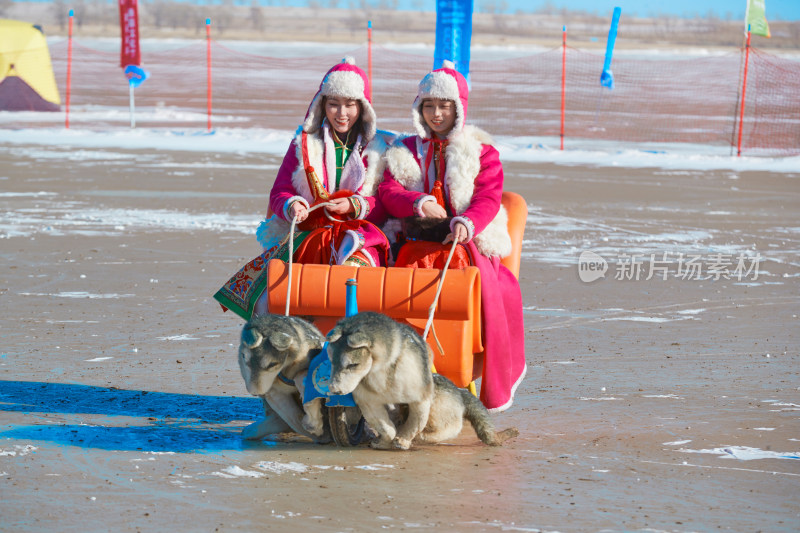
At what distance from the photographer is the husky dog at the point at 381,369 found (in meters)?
4.03

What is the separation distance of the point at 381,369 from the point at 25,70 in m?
23.2

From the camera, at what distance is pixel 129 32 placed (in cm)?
2188

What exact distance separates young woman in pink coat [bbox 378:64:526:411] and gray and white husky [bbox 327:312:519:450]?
0.43 m

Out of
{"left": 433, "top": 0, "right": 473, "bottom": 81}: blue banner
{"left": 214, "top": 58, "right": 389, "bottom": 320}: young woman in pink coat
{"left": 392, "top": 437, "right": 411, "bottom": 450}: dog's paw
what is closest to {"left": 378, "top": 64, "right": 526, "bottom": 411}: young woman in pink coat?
{"left": 214, "top": 58, "right": 389, "bottom": 320}: young woman in pink coat

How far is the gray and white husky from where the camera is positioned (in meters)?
4.04

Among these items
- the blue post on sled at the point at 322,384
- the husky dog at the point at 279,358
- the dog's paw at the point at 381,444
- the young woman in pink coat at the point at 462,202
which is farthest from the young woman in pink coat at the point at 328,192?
the dog's paw at the point at 381,444

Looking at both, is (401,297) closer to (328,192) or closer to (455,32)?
(328,192)

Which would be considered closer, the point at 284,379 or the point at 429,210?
the point at 284,379

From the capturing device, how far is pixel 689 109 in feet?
90.5

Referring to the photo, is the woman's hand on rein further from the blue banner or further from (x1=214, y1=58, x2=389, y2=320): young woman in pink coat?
the blue banner

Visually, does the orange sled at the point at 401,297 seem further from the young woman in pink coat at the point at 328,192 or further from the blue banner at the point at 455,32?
the blue banner at the point at 455,32

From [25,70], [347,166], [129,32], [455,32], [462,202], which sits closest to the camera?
[462,202]

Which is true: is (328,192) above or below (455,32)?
below

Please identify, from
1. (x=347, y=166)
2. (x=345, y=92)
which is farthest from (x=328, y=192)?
(x=345, y=92)
